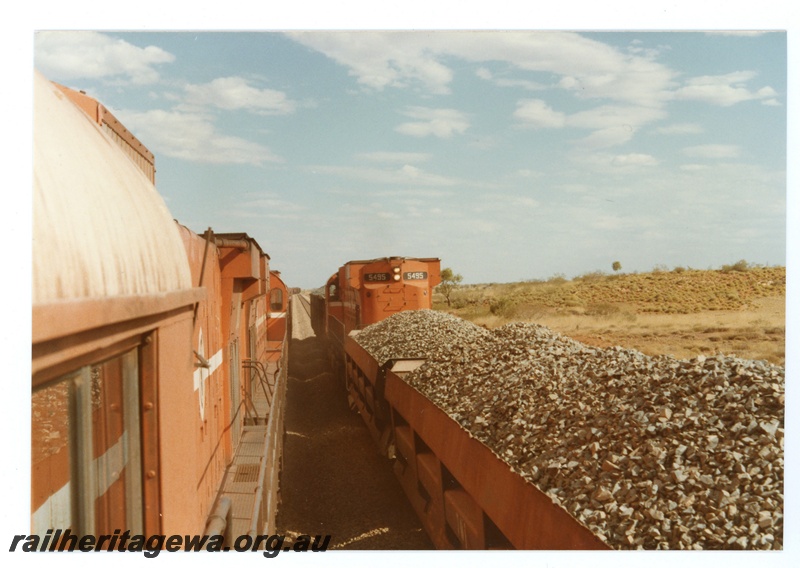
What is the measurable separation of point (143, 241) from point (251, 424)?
4.89 meters

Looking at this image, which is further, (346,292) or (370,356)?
(346,292)

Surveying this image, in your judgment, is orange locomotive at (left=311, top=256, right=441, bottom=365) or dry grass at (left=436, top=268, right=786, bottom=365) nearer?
orange locomotive at (left=311, top=256, right=441, bottom=365)

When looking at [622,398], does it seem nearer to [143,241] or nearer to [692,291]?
[143,241]

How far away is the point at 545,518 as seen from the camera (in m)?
2.87

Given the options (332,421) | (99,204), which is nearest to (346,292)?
(332,421)

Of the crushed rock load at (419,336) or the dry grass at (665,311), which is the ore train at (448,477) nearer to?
the crushed rock load at (419,336)

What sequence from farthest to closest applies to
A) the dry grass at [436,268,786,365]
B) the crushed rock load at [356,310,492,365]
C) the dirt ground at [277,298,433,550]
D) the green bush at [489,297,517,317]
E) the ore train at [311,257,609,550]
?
the green bush at [489,297,517,317] → the dry grass at [436,268,786,365] → the crushed rock load at [356,310,492,365] → the dirt ground at [277,298,433,550] → the ore train at [311,257,609,550]

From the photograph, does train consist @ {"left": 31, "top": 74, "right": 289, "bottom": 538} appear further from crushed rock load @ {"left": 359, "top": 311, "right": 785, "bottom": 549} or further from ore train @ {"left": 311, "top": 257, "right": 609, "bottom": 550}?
crushed rock load @ {"left": 359, "top": 311, "right": 785, "bottom": 549}

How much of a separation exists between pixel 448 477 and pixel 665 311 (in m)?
21.0

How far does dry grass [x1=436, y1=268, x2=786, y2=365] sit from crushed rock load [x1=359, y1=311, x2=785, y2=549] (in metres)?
1.08

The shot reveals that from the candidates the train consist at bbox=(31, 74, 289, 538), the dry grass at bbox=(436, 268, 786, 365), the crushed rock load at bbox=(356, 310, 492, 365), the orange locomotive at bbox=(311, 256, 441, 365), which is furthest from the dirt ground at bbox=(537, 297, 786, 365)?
the train consist at bbox=(31, 74, 289, 538)

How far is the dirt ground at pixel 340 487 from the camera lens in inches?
227

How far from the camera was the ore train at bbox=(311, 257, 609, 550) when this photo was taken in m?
2.95

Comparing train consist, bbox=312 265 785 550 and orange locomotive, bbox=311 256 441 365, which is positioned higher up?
orange locomotive, bbox=311 256 441 365
